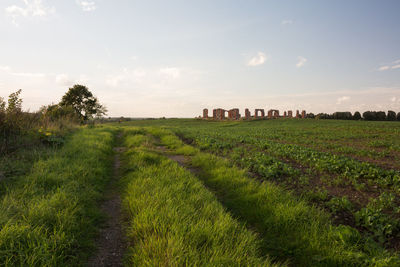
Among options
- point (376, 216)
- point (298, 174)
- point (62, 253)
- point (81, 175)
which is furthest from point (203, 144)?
point (62, 253)

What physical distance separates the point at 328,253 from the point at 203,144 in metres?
11.4

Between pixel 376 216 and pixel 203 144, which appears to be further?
pixel 203 144

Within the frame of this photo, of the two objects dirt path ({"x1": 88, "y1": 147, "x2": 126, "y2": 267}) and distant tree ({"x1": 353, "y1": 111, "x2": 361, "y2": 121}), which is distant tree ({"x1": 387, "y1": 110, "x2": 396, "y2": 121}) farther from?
dirt path ({"x1": 88, "y1": 147, "x2": 126, "y2": 267})

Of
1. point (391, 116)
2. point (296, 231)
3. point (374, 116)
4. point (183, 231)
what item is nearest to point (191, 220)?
point (183, 231)

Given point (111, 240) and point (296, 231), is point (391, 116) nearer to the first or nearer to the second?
point (296, 231)

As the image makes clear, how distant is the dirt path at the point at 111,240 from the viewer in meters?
2.81

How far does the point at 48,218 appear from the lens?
3320 millimetres

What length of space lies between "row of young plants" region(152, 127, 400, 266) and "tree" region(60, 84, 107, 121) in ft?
172

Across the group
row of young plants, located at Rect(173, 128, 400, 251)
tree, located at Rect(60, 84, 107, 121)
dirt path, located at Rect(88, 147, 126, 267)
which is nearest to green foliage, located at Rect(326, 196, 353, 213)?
row of young plants, located at Rect(173, 128, 400, 251)

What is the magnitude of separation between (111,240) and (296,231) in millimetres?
3469

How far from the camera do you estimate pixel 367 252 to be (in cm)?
323

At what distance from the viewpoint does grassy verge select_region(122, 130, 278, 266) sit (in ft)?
8.22

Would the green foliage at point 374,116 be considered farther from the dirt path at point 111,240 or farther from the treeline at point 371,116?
the dirt path at point 111,240

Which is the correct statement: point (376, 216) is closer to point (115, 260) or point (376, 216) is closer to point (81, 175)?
point (115, 260)
